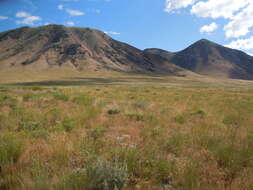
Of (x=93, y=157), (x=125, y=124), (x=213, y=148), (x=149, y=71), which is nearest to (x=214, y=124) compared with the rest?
(x=213, y=148)

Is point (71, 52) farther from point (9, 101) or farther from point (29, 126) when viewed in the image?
point (29, 126)

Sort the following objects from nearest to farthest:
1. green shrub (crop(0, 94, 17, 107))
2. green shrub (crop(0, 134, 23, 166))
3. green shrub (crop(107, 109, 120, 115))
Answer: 1. green shrub (crop(0, 134, 23, 166))
2. green shrub (crop(107, 109, 120, 115))
3. green shrub (crop(0, 94, 17, 107))

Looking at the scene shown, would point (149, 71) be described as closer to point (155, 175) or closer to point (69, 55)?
point (69, 55)

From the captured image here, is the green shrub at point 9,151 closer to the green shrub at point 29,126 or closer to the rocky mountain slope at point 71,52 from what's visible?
the green shrub at point 29,126

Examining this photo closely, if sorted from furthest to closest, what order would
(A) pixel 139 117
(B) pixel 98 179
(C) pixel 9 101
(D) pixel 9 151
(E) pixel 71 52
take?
(E) pixel 71 52
(C) pixel 9 101
(A) pixel 139 117
(D) pixel 9 151
(B) pixel 98 179

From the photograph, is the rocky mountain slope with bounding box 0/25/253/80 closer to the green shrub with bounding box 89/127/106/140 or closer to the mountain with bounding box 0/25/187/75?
the mountain with bounding box 0/25/187/75

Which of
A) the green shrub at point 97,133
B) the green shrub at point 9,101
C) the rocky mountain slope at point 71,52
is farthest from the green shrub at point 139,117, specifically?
the rocky mountain slope at point 71,52

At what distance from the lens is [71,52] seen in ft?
456

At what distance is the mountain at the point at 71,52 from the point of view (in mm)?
124938

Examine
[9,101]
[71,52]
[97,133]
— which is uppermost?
[71,52]

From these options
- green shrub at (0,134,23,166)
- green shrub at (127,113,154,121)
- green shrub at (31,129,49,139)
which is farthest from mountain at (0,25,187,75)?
green shrub at (0,134,23,166)

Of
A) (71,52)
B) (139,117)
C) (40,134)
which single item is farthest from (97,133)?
(71,52)

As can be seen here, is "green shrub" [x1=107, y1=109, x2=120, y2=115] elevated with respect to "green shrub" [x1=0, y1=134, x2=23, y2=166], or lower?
lower

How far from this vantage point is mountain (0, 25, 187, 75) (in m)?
125
